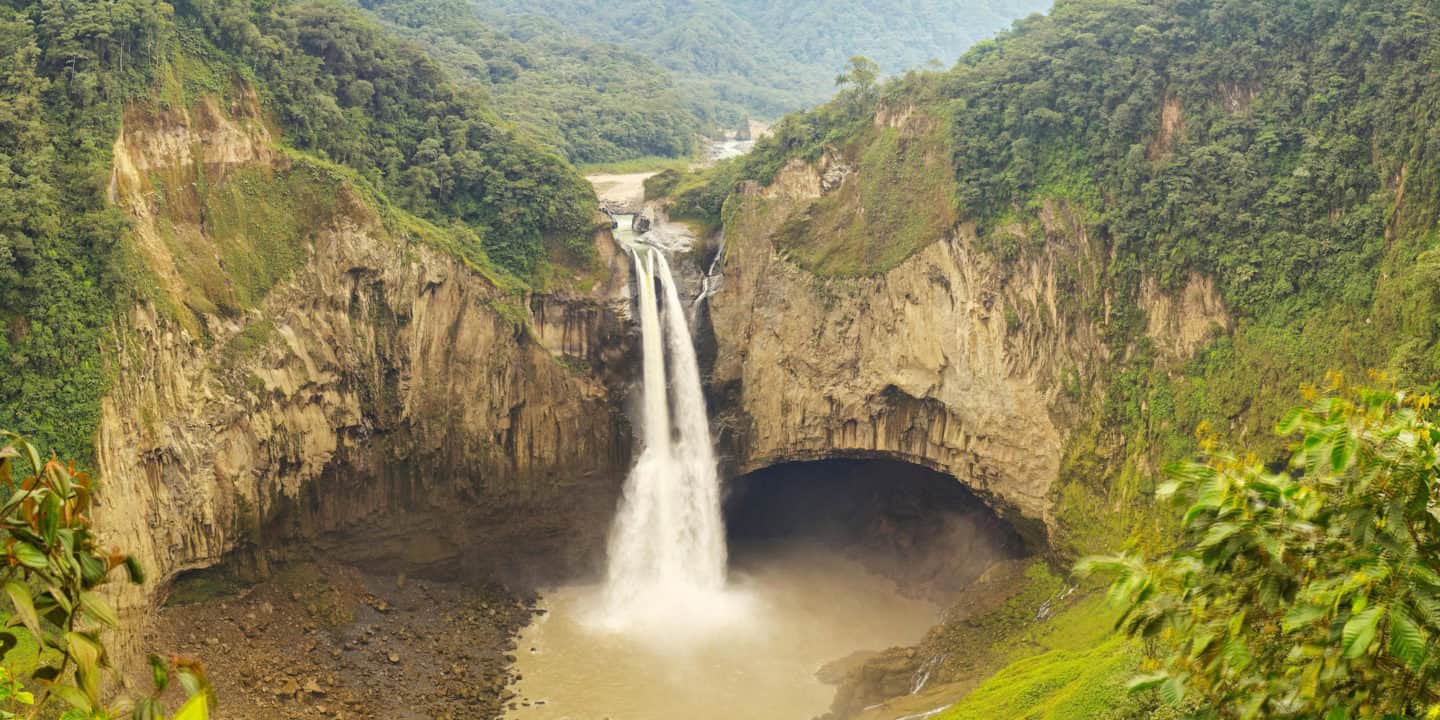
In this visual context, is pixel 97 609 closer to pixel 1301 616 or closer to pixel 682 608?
pixel 1301 616

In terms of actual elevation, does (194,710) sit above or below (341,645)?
above

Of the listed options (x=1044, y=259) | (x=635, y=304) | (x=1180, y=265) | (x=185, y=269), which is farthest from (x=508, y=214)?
(x=1180, y=265)

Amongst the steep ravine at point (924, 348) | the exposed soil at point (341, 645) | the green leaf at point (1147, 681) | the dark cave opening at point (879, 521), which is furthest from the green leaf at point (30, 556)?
the dark cave opening at point (879, 521)

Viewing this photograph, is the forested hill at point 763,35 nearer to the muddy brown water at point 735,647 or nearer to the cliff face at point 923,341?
the cliff face at point 923,341

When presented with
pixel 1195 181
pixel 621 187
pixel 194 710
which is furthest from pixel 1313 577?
pixel 621 187

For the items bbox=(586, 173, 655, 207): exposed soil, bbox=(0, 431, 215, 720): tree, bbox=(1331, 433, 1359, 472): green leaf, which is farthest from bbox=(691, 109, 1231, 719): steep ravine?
bbox=(0, 431, 215, 720): tree

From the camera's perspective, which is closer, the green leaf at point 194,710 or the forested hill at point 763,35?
the green leaf at point 194,710

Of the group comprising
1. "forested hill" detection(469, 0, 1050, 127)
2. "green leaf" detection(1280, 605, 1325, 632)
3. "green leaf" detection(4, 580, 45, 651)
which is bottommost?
"green leaf" detection(1280, 605, 1325, 632)

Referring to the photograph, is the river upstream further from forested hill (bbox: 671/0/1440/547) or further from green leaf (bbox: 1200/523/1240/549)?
green leaf (bbox: 1200/523/1240/549)
